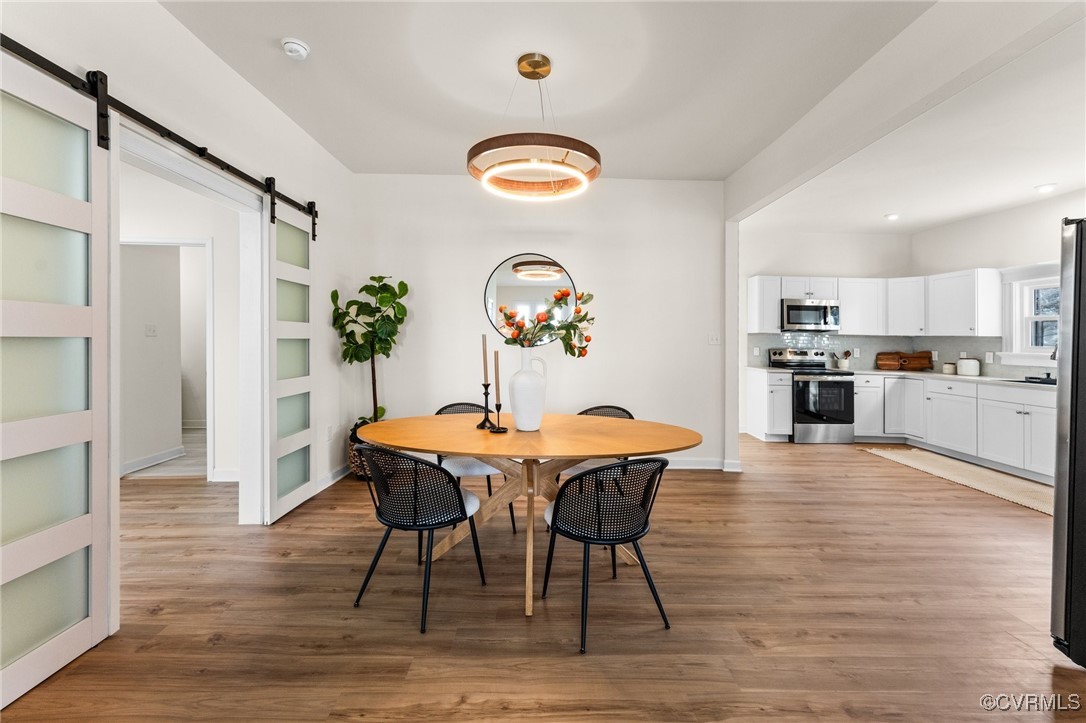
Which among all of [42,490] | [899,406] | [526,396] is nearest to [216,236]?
[42,490]

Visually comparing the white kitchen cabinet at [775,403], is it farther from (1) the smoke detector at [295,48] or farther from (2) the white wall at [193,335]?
(2) the white wall at [193,335]

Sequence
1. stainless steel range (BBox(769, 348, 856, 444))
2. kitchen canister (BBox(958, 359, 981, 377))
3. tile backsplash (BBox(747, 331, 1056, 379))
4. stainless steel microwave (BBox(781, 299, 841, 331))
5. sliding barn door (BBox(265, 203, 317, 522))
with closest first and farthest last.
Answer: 1. sliding barn door (BBox(265, 203, 317, 522))
2. kitchen canister (BBox(958, 359, 981, 377))
3. stainless steel range (BBox(769, 348, 856, 444))
4. stainless steel microwave (BBox(781, 299, 841, 331))
5. tile backsplash (BBox(747, 331, 1056, 379))

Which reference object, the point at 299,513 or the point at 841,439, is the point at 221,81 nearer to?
the point at 299,513

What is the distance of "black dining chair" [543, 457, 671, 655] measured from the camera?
196 centimetres

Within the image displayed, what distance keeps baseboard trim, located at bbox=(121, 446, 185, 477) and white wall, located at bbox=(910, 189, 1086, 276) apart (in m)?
8.75

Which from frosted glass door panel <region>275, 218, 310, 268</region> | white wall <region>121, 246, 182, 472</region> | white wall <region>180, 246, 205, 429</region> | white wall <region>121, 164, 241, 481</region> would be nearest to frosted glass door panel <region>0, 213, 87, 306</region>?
frosted glass door panel <region>275, 218, 310, 268</region>

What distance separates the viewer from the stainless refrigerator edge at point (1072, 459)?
73.7 inches

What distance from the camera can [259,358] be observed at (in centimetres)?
326

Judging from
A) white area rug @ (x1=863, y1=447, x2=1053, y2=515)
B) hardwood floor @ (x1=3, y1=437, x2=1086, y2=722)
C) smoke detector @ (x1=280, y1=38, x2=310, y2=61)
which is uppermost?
smoke detector @ (x1=280, y1=38, x2=310, y2=61)

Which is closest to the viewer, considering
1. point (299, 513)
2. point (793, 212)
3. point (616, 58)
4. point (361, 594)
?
point (361, 594)

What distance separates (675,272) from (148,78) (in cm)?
402

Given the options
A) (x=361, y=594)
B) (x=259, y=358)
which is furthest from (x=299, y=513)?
(x=361, y=594)

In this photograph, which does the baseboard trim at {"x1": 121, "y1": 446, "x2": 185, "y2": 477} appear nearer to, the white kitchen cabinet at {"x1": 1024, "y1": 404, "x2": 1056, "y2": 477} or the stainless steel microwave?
the stainless steel microwave

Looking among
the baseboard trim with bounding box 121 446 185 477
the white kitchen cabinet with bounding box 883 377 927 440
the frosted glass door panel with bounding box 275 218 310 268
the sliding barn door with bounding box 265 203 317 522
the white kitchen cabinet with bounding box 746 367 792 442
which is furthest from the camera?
the white kitchen cabinet with bounding box 746 367 792 442
